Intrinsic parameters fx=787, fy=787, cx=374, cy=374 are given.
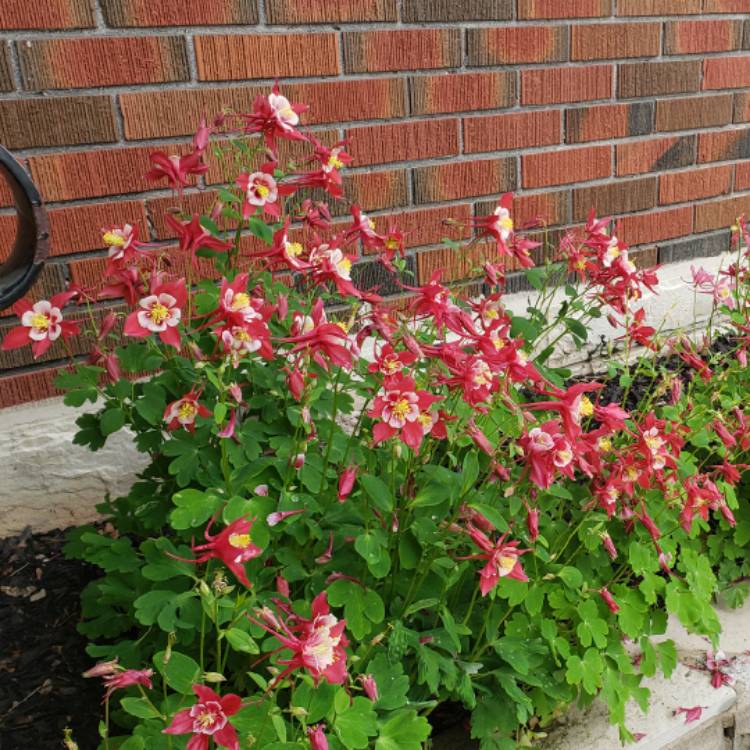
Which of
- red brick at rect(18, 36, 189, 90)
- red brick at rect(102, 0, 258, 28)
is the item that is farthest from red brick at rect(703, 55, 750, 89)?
red brick at rect(18, 36, 189, 90)

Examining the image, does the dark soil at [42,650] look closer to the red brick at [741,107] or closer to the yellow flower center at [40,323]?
the yellow flower center at [40,323]

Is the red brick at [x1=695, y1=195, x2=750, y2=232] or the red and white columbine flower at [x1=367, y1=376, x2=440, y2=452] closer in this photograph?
the red and white columbine flower at [x1=367, y1=376, x2=440, y2=452]

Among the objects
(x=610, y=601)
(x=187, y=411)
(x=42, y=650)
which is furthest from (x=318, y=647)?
(x=42, y=650)

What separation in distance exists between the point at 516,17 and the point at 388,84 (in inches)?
20.4

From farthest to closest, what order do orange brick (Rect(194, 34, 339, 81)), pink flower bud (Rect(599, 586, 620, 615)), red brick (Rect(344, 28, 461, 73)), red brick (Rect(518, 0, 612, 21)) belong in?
red brick (Rect(518, 0, 612, 21)) → red brick (Rect(344, 28, 461, 73)) → orange brick (Rect(194, 34, 339, 81)) → pink flower bud (Rect(599, 586, 620, 615))

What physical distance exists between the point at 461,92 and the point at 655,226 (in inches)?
41.3

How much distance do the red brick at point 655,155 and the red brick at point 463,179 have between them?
0.53m

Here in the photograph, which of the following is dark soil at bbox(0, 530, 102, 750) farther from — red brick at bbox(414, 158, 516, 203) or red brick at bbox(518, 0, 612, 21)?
red brick at bbox(518, 0, 612, 21)

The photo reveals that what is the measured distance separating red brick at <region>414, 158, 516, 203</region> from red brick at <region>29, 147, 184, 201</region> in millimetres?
783

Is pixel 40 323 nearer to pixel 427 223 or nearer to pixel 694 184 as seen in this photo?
pixel 427 223

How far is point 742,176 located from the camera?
326 cm

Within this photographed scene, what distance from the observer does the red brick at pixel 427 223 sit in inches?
94.6

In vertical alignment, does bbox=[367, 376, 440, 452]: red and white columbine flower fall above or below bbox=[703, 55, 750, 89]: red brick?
below

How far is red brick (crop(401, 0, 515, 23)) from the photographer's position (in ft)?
7.41
